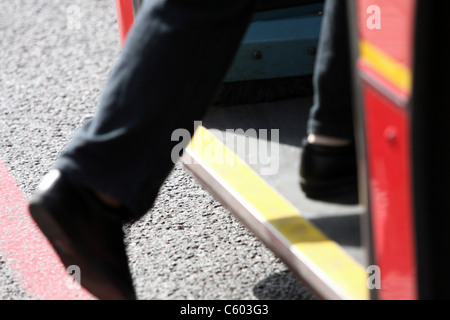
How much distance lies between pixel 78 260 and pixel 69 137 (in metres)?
1.20

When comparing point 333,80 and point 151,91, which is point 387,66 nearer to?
point 151,91

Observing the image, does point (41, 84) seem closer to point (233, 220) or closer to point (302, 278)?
point (233, 220)

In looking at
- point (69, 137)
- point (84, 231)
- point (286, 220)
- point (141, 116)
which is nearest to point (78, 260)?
point (84, 231)

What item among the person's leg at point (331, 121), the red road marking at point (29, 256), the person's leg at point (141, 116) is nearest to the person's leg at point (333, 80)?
the person's leg at point (331, 121)

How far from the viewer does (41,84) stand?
120 inches

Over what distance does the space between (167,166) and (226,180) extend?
22.3 inches

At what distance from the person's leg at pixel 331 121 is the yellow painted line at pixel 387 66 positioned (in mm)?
495

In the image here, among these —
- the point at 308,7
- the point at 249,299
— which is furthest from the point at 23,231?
the point at 308,7

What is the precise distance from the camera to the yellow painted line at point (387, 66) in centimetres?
108

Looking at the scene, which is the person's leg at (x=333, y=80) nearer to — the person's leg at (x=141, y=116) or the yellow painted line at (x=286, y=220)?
the yellow painted line at (x=286, y=220)

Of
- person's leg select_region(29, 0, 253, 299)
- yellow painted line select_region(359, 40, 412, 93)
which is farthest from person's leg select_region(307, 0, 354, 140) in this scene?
yellow painted line select_region(359, 40, 412, 93)

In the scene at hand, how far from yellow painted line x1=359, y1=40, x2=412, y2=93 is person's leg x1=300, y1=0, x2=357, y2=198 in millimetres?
495

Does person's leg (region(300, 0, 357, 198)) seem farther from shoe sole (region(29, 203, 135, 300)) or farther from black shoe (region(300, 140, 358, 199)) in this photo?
shoe sole (region(29, 203, 135, 300))

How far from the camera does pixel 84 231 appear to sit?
143 cm
